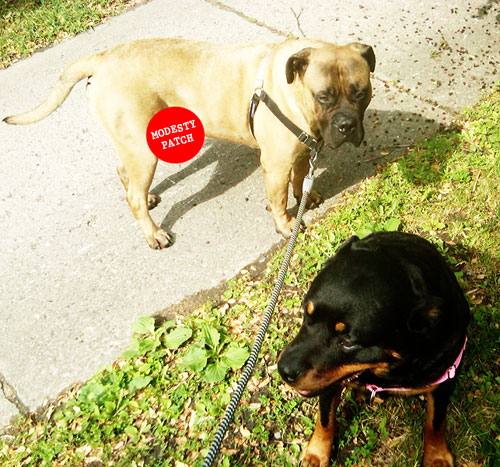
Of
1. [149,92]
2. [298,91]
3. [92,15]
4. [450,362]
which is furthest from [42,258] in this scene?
[92,15]

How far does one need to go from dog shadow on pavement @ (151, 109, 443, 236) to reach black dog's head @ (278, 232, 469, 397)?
2.06m

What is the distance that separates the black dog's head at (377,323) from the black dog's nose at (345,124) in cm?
107

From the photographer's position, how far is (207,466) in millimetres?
1610

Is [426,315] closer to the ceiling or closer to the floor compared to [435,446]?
closer to the ceiling

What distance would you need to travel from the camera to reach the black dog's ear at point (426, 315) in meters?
1.80

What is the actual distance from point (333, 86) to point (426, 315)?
68.1 inches

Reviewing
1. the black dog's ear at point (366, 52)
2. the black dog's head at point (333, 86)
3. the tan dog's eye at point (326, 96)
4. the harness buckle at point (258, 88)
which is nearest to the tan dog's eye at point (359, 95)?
the black dog's head at point (333, 86)

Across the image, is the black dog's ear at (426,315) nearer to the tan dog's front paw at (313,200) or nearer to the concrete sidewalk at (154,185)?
the concrete sidewalk at (154,185)

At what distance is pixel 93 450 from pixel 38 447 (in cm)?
36

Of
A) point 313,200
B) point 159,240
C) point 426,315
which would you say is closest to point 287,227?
point 313,200

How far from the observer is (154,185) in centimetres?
432

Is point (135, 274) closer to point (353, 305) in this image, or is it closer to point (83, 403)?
point (83, 403)

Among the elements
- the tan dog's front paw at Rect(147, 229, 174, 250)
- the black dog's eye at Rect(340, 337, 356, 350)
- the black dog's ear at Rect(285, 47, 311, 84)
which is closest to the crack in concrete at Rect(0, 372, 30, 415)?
the tan dog's front paw at Rect(147, 229, 174, 250)

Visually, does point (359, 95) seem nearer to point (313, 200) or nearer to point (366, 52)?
point (366, 52)
